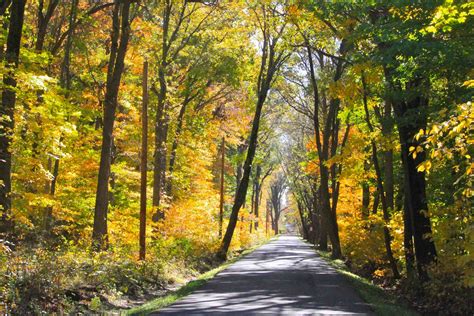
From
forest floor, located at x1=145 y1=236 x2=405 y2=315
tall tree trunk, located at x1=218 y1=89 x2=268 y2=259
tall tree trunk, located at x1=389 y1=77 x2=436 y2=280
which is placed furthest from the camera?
tall tree trunk, located at x1=218 y1=89 x2=268 y2=259

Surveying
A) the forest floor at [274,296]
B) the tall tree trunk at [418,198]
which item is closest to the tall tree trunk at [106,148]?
the forest floor at [274,296]

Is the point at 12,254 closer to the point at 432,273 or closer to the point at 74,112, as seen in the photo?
the point at 74,112

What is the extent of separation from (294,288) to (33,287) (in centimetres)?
825

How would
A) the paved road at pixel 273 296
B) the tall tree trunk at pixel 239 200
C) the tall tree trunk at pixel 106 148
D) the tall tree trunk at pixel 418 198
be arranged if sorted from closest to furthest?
the paved road at pixel 273 296, the tall tree trunk at pixel 418 198, the tall tree trunk at pixel 106 148, the tall tree trunk at pixel 239 200

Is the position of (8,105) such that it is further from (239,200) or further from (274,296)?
(239,200)

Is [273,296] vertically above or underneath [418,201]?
underneath

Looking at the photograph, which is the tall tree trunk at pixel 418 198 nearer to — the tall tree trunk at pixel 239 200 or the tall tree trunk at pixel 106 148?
the tall tree trunk at pixel 106 148

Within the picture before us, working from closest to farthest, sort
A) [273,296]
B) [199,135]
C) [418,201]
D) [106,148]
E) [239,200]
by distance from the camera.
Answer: [273,296] → [418,201] → [106,148] → [239,200] → [199,135]

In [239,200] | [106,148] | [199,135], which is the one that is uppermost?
[199,135]

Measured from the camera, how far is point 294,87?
130 ft

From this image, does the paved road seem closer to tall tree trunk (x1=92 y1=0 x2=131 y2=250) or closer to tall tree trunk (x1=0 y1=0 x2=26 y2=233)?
tall tree trunk (x1=92 y1=0 x2=131 y2=250)

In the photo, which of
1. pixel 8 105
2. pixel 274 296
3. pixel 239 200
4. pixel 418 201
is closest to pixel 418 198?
pixel 418 201

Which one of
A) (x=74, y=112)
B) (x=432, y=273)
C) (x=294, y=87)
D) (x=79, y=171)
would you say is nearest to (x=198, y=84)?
(x=294, y=87)

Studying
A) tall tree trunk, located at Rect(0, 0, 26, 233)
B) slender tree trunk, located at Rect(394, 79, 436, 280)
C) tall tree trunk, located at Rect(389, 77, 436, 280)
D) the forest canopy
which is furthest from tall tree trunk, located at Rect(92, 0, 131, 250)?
slender tree trunk, located at Rect(394, 79, 436, 280)
